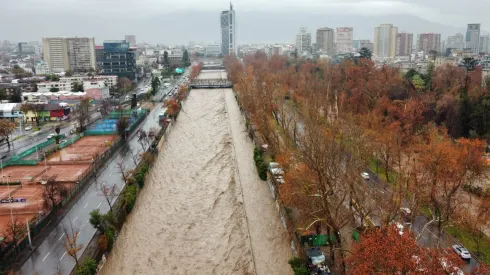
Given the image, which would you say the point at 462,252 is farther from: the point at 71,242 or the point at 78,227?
the point at 78,227

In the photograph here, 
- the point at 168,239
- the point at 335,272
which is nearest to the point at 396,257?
the point at 335,272

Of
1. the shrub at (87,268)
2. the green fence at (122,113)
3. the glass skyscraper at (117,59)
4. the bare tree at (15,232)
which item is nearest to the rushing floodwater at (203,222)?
the shrub at (87,268)

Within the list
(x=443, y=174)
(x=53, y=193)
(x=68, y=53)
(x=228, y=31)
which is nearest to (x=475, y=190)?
(x=443, y=174)

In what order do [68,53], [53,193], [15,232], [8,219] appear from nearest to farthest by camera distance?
[15,232]
[8,219]
[53,193]
[68,53]

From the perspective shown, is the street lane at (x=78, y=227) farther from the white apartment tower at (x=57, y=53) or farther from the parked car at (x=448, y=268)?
the white apartment tower at (x=57, y=53)

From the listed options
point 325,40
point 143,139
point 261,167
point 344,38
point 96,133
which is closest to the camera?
point 261,167

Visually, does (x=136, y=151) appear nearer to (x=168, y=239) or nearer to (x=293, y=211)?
(x=168, y=239)

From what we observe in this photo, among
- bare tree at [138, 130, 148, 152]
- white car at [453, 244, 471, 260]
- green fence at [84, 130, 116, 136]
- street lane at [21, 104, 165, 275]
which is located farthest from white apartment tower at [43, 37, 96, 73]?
white car at [453, 244, 471, 260]

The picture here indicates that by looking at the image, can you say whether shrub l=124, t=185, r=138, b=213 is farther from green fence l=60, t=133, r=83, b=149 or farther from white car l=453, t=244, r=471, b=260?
white car l=453, t=244, r=471, b=260
